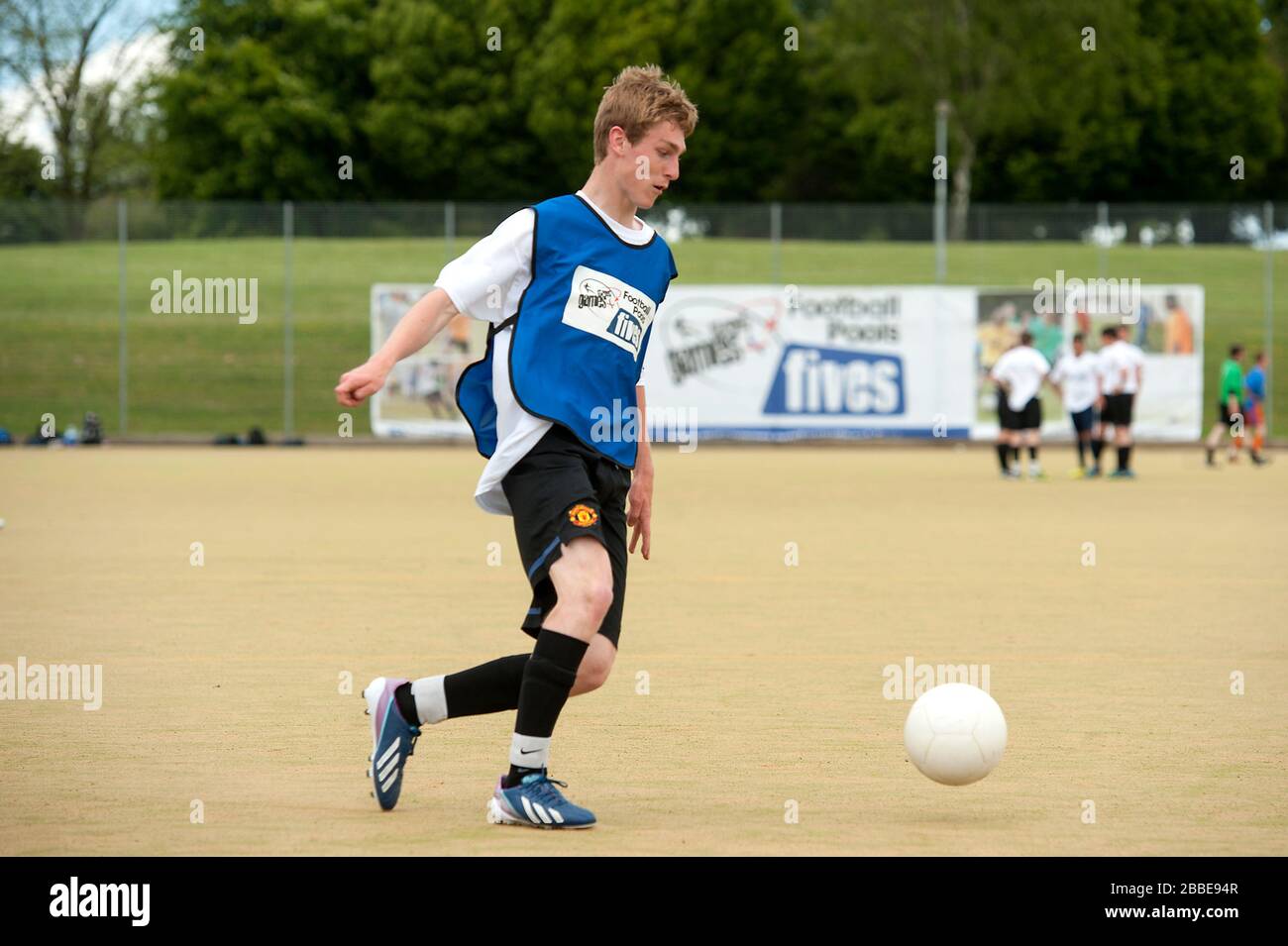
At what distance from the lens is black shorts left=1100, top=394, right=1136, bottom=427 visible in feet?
84.1

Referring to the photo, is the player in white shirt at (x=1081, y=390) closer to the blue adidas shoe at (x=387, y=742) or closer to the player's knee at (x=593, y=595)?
the blue adidas shoe at (x=387, y=742)

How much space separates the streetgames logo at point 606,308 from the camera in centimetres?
544

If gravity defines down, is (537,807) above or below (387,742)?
below

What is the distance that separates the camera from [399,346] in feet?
16.7

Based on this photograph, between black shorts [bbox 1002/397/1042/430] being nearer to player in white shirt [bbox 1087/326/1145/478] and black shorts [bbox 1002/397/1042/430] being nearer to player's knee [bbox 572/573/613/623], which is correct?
player in white shirt [bbox 1087/326/1145/478]

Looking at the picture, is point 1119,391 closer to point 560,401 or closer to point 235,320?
point 235,320

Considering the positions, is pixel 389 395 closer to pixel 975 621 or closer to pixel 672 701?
pixel 975 621

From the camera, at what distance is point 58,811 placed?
5480 millimetres

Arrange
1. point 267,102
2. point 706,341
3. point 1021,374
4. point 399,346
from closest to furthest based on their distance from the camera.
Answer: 1. point 399,346
2. point 1021,374
3. point 706,341
4. point 267,102

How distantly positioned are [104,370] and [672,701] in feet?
96.0

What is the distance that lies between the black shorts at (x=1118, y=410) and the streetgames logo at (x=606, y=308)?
69.0ft

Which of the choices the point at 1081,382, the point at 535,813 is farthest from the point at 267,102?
the point at 535,813

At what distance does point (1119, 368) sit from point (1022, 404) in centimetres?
180

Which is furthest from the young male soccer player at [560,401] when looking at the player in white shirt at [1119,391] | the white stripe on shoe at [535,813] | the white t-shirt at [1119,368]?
the white t-shirt at [1119,368]
